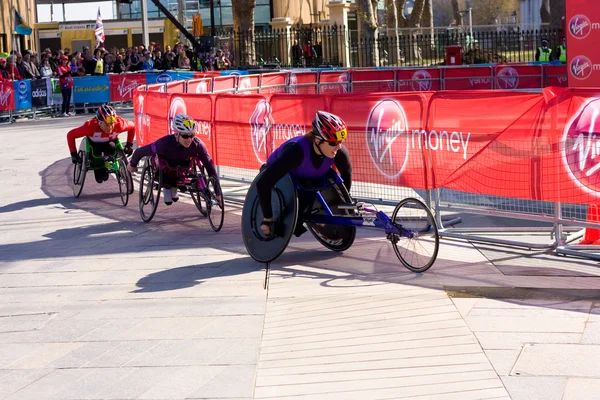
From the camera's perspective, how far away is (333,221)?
9758 millimetres

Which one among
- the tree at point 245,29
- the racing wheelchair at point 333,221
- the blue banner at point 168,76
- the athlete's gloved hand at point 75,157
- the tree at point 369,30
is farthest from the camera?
the tree at point 245,29

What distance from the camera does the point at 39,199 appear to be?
15.4m

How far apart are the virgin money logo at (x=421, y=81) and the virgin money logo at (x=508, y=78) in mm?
1967

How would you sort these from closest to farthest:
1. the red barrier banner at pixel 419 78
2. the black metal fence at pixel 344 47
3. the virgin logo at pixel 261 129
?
the virgin logo at pixel 261 129
the red barrier banner at pixel 419 78
the black metal fence at pixel 344 47

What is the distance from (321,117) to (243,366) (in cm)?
334

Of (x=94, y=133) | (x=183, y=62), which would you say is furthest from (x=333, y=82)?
(x=94, y=133)

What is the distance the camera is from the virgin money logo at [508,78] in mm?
28406

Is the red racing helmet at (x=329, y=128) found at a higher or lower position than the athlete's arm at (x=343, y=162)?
higher

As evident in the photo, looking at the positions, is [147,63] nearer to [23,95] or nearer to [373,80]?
[23,95]

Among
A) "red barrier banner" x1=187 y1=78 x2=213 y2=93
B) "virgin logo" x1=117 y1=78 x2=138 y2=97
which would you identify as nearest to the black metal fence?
"virgin logo" x1=117 y1=78 x2=138 y2=97

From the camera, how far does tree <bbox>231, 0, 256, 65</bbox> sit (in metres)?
44.1

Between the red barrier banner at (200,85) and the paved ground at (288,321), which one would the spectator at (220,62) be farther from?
the paved ground at (288,321)

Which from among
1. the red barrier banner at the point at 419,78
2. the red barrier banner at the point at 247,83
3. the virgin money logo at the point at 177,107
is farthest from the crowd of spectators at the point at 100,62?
the virgin money logo at the point at 177,107

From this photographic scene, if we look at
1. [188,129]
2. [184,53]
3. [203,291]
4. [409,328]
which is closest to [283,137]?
[188,129]
